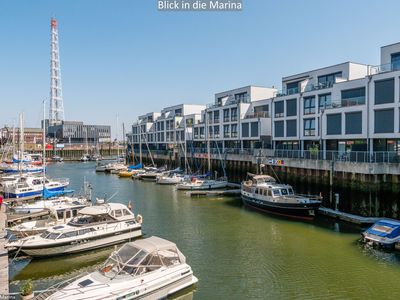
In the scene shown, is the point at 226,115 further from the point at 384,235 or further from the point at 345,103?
the point at 384,235

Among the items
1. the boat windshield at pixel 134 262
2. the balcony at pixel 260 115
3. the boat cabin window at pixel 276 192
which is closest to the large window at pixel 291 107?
the balcony at pixel 260 115

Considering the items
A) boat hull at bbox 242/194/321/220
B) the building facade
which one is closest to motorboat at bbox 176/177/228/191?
boat hull at bbox 242/194/321/220

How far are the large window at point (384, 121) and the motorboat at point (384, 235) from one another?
12.8 metres

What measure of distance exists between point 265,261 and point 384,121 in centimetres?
2149

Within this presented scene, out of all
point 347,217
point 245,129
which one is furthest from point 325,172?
point 245,129

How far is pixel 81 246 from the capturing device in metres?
24.2

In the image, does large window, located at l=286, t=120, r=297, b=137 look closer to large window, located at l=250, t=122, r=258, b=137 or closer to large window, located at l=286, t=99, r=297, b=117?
large window, located at l=286, t=99, r=297, b=117

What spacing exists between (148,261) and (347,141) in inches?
1206

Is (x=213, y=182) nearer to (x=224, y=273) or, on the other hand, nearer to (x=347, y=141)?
(x=347, y=141)

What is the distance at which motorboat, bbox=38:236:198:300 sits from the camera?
15.4 m

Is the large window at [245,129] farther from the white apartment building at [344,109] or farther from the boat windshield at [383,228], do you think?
the boat windshield at [383,228]

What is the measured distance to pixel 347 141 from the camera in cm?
3956

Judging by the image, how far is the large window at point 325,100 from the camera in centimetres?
4310

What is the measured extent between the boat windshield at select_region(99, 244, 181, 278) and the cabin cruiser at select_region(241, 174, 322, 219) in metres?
19.2
